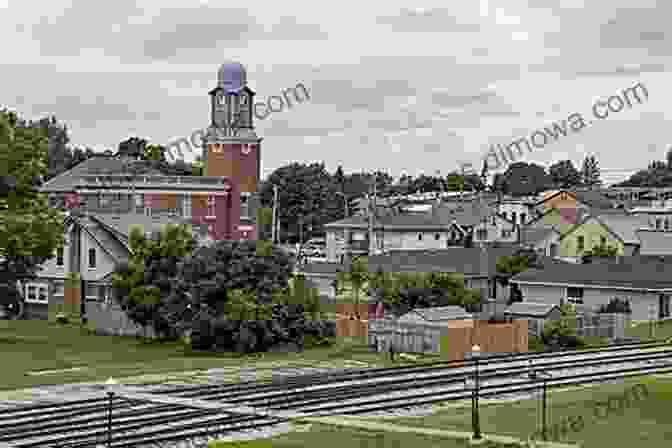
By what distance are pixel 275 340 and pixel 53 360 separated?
9466 mm

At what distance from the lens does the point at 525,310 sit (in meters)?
55.7

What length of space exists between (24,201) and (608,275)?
3068 cm

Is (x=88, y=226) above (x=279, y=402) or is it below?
above

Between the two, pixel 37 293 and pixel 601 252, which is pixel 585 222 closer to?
pixel 601 252

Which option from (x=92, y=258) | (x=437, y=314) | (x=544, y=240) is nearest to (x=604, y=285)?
(x=437, y=314)

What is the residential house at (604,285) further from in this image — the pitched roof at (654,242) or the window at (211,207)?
the window at (211,207)

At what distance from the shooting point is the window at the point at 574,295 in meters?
64.2

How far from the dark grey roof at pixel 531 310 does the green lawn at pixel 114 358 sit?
776cm

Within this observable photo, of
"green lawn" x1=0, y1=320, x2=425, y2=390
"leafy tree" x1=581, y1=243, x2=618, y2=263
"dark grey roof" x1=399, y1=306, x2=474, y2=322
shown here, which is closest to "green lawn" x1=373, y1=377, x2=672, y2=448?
"green lawn" x1=0, y1=320, x2=425, y2=390

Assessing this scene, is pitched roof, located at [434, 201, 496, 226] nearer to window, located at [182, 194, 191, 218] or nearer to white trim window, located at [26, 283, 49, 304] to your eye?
window, located at [182, 194, 191, 218]

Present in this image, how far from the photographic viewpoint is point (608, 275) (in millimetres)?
63406

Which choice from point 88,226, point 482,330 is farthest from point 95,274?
point 482,330

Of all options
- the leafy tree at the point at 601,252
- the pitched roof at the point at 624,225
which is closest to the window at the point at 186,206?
the leafy tree at the point at 601,252

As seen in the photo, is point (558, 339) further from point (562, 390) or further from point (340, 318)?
point (562, 390)
